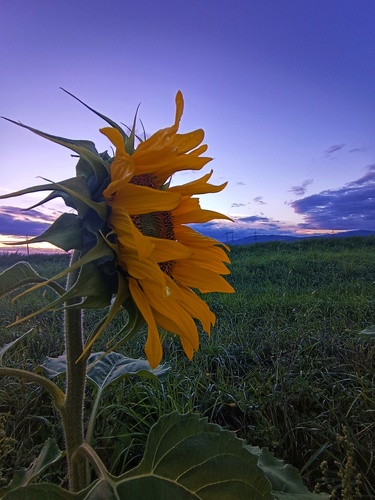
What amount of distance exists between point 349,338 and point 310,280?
211 cm

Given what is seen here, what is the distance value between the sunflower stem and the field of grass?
0.44 m

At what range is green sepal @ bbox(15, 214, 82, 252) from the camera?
0.61 metres

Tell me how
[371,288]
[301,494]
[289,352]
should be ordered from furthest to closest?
[371,288]
[289,352]
[301,494]

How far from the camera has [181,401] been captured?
5.30 feet

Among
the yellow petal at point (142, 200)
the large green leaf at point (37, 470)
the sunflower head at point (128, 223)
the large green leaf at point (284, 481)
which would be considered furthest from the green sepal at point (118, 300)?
the large green leaf at point (284, 481)

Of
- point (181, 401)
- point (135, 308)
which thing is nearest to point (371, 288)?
point (181, 401)

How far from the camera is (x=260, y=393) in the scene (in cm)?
166

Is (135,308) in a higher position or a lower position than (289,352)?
higher

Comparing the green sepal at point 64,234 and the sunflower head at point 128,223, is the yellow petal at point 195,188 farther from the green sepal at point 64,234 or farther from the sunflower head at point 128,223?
the green sepal at point 64,234

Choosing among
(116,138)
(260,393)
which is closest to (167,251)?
(116,138)

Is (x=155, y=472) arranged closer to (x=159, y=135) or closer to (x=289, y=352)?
(x=159, y=135)

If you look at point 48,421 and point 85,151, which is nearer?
point 85,151

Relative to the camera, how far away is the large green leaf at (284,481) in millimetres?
817

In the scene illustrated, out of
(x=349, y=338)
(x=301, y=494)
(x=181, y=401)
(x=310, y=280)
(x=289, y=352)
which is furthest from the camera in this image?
(x=310, y=280)
